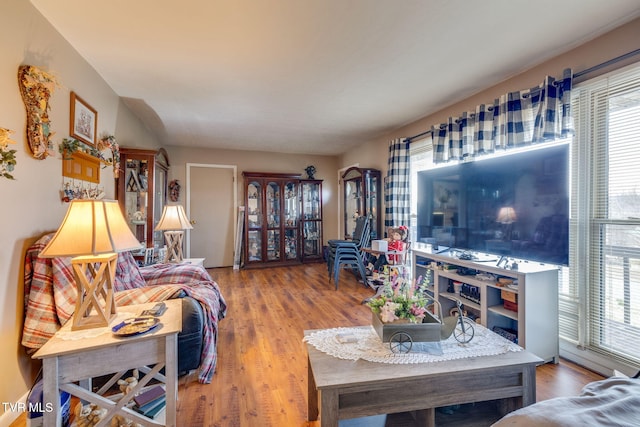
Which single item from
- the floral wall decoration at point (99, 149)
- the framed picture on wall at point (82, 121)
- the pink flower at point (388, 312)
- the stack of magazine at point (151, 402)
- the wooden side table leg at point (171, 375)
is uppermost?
the framed picture on wall at point (82, 121)

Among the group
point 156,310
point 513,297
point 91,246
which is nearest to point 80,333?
point 156,310

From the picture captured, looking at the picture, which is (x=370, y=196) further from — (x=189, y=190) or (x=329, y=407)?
(x=329, y=407)

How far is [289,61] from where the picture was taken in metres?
2.20

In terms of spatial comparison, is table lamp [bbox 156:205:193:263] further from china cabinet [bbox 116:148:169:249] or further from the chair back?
the chair back

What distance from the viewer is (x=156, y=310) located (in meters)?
1.53

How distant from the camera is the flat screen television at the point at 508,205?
195cm

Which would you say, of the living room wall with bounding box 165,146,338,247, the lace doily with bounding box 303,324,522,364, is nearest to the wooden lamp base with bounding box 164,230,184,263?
the living room wall with bounding box 165,146,338,247

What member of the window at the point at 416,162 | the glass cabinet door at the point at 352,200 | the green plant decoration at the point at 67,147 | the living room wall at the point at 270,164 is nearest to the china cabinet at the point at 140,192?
the green plant decoration at the point at 67,147

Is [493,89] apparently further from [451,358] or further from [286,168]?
[286,168]

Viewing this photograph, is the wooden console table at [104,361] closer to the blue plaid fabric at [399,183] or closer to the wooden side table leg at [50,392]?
the wooden side table leg at [50,392]

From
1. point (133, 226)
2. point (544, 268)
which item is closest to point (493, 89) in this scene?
point (544, 268)

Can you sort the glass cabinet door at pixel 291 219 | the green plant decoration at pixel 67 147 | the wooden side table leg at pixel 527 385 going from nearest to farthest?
1. the wooden side table leg at pixel 527 385
2. the green plant decoration at pixel 67 147
3. the glass cabinet door at pixel 291 219

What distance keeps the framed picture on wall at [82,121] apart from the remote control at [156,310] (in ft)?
4.98

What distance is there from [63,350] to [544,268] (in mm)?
3011
